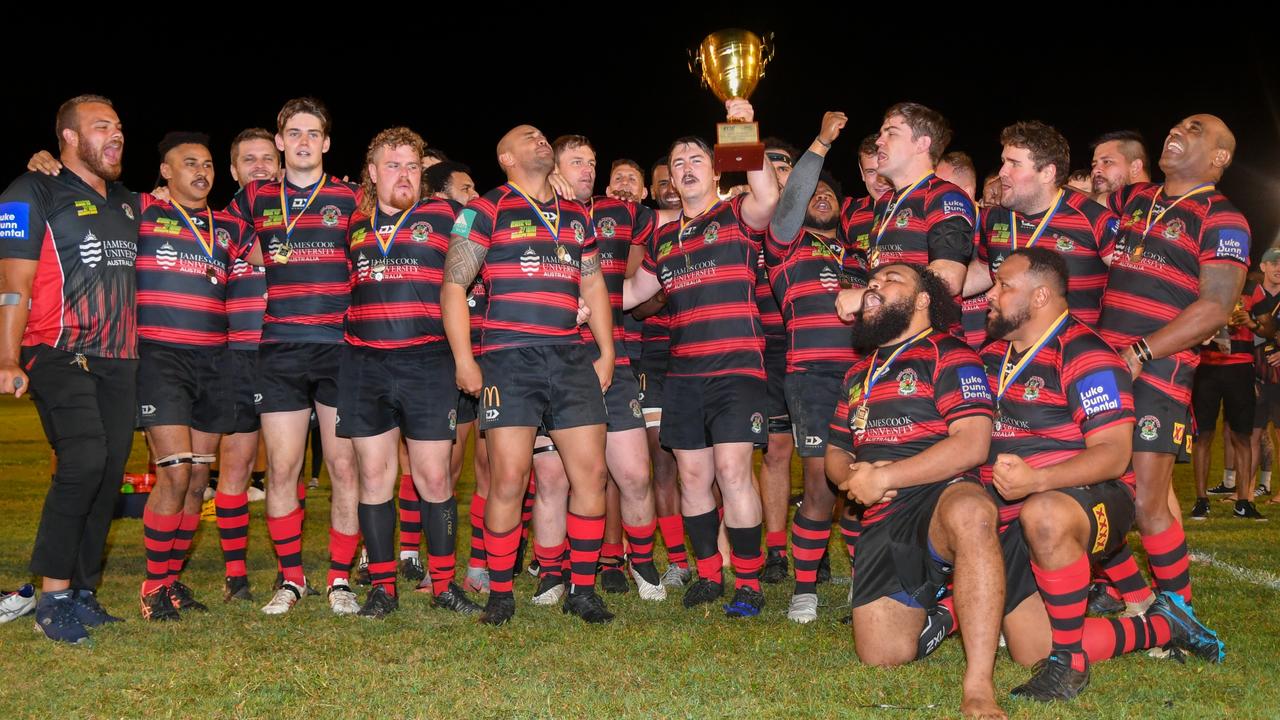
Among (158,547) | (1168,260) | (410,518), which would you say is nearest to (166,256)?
(158,547)

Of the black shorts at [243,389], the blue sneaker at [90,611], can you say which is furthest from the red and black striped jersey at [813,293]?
the blue sneaker at [90,611]

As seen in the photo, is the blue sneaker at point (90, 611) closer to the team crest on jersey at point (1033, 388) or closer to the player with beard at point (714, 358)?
the player with beard at point (714, 358)

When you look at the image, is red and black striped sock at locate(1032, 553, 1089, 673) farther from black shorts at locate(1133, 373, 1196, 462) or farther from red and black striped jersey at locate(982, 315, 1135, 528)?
black shorts at locate(1133, 373, 1196, 462)

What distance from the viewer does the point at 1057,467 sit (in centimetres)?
433

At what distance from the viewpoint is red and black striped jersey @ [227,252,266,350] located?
6.65 meters

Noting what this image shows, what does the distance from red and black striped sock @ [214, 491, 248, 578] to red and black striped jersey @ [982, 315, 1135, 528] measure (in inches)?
173

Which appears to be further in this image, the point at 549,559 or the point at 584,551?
the point at 549,559

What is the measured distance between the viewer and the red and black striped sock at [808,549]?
600 centimetres

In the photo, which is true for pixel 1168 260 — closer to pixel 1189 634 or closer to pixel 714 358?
pixel 1189 634

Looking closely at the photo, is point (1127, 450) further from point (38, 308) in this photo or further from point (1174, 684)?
point (38, 308)

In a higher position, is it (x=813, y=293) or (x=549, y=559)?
(x=813, y=293)

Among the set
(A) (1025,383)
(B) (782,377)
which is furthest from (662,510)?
(A) (1025,383)

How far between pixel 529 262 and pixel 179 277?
7.06 feet

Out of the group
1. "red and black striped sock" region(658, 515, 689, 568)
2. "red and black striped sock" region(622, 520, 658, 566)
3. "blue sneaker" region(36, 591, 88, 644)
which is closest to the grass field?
"blue sneaker" region(36, 591, 88, 644)
